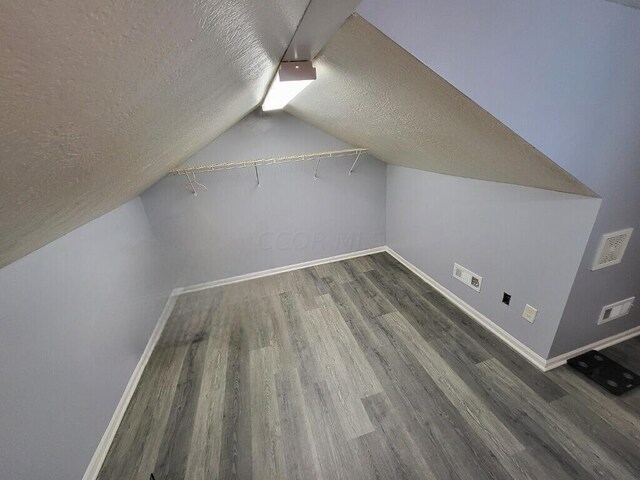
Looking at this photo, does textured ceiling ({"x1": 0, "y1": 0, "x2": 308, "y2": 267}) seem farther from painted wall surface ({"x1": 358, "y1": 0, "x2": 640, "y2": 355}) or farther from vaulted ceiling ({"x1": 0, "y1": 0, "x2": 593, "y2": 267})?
painted wall surface ({"x1": 358, "y1": 0, "x2": 640, "y2": 355})

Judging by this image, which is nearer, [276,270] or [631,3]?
[631,3]

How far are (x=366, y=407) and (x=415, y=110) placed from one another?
5.69ft

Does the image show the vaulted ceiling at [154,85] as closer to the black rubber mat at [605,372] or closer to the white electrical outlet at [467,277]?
the white electrical outlet at [467,277]

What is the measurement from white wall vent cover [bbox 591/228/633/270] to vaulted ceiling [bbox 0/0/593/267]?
0.37m

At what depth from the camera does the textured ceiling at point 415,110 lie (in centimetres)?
101

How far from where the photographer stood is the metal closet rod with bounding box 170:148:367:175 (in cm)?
277

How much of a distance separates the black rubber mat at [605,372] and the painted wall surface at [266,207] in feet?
7.52

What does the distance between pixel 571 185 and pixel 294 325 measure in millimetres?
2180

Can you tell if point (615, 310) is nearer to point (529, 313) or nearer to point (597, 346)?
point (597, 346)

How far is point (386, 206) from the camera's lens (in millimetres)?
3627

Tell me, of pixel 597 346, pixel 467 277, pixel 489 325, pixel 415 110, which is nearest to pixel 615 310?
pixel 597 346

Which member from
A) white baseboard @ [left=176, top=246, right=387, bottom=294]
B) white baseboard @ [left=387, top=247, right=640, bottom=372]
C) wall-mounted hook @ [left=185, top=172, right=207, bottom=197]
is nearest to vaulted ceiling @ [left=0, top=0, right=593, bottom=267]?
white baseboard @ [left=387, top=247, right=640, bottom=372]

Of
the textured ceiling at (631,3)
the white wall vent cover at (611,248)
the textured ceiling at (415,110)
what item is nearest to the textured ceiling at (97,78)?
the textured ceiling at (415,110)

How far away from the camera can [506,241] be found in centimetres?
205
